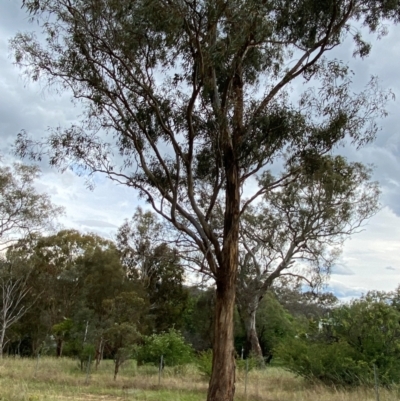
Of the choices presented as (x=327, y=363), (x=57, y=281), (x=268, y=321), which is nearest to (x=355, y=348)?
(x=327, y=363)

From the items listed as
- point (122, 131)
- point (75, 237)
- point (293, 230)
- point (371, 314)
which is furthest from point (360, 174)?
point (75, 237)

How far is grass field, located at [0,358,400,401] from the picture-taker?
Answer: 1145 cm

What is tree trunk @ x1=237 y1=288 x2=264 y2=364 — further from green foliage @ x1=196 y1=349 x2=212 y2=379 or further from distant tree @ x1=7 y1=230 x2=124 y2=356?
green foliage @ x1=196 y1=349 x2=212 y2=379

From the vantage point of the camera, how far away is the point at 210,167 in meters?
11.2

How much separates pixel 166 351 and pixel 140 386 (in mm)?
3726

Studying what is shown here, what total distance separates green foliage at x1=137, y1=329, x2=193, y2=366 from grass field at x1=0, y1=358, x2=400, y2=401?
437 mm

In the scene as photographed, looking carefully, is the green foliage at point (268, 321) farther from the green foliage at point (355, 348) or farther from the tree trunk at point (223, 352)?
the tree trunk at point (223, 352)

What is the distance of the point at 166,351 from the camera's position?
60.1 ft

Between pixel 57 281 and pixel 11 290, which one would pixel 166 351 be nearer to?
pixel 11 290

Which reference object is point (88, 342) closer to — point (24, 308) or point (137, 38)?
point (24, 308)

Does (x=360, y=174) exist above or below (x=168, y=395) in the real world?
above

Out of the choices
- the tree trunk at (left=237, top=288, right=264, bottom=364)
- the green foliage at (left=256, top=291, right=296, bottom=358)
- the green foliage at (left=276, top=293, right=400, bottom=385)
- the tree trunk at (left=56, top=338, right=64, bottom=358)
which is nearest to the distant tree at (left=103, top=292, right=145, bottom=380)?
the green foliage at (left=276, top=293, right=400, bottom=385)

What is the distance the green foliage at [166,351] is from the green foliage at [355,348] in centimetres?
477

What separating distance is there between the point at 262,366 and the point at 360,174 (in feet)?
30.6
